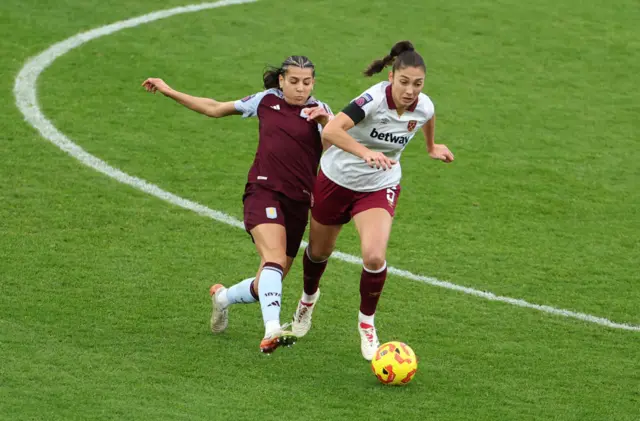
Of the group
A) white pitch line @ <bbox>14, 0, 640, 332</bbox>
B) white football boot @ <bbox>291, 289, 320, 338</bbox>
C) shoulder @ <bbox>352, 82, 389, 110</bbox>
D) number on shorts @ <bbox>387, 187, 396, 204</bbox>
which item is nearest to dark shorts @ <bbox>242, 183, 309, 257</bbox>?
white football boot @ <bbox>291, 289, 320, 338</bbox>

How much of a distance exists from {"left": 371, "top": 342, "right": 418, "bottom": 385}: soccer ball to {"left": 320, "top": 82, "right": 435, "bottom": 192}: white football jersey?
3.97 ft

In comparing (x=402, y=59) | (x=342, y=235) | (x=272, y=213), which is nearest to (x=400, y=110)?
(x=402, y=59)

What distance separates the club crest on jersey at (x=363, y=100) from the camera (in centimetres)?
768

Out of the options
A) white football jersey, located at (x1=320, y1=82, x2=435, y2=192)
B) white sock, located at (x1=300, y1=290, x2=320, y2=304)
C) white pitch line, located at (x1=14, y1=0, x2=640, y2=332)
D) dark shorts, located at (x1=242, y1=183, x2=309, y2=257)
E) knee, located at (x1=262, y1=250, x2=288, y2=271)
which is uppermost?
white football jersey, located at (x1=320, y1=82, x2=435, y2=192)

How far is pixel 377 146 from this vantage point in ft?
26.1

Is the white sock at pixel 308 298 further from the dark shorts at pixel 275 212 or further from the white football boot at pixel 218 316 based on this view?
the white football boot at pixel 218 316

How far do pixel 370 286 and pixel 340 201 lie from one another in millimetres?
644

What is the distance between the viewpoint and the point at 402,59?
25.2ft

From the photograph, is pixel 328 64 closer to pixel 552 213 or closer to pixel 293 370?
pixel 552 213

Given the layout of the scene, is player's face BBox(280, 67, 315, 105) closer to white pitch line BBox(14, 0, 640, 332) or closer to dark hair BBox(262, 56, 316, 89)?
dark hair BBox(262, 56, 316, 89)

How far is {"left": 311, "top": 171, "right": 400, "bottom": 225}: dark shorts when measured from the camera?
26.2 ft

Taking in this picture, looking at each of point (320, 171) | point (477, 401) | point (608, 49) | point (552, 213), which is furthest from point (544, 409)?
point (608, 49)

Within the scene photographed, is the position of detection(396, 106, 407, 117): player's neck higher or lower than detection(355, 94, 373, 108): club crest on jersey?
lower

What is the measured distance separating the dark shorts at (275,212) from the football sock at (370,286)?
59cm
